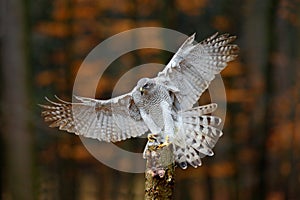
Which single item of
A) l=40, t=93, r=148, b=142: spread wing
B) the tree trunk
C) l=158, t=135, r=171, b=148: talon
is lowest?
the tree trunk

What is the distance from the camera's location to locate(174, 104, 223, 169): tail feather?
893 millimetres

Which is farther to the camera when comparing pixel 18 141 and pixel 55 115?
pixel 18 141

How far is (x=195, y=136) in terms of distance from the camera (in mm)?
900

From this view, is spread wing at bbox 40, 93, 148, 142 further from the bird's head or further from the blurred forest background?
the blurred forest background

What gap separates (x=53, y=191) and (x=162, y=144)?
2308mm

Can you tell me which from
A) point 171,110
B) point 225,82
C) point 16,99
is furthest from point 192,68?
point 225,82

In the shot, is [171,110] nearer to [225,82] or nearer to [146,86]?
[146,86]

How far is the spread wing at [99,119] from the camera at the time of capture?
0.93m

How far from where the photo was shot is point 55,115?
0.94m

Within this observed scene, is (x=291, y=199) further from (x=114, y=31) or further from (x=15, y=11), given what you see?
(x=15, y=11)

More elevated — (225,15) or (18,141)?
Result: (225,15)

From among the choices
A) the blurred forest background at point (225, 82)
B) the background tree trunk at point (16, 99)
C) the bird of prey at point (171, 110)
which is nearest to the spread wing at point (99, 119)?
the bird of prey at point (171, 110)

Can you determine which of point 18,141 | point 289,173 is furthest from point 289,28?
point 18,141

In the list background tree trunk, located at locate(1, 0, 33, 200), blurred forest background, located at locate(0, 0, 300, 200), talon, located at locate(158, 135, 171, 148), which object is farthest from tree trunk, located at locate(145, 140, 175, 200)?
blurred forest background, located at locate(0, 0, 300, 200)
